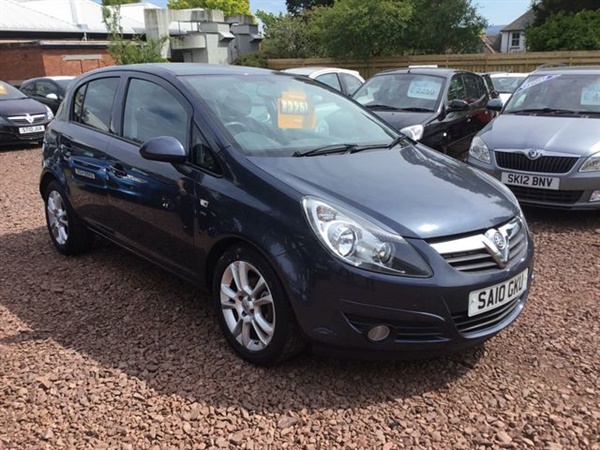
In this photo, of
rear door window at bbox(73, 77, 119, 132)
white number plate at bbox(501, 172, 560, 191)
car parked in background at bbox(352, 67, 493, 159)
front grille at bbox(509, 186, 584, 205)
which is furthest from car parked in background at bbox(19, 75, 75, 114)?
front grille at bbox(509, 186, 584, 205)

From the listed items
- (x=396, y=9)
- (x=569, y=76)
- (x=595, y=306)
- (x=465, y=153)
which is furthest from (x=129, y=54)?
(x=595, y=306)

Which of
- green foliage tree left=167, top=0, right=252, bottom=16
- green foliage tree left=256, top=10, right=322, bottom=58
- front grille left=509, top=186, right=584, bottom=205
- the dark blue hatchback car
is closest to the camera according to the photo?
the dark blue hatchback car

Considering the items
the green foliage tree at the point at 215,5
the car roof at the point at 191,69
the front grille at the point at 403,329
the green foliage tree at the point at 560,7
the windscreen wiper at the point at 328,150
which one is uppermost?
the green foliage tree at the point at 215,5

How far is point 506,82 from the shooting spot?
13.6 meters

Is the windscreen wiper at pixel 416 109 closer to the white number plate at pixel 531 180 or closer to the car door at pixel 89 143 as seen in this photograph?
the white number plate at pixel 531 180

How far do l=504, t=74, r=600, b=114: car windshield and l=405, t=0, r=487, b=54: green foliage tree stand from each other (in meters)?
18.5

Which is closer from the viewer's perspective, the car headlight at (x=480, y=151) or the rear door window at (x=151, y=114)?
the rear door window at (x=151, y=114)

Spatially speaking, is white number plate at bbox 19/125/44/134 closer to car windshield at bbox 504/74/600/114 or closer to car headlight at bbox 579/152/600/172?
A: car windshield at bbox 504/74/600/114

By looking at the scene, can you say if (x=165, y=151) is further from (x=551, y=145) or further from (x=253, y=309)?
(x=551, y=145)

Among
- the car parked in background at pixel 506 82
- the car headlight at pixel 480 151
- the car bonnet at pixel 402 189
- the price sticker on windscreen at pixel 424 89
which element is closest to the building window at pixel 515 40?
the car parked in background at pixel 506 82

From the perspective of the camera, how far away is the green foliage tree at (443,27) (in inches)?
975

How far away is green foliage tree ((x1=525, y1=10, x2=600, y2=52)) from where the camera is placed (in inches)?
837

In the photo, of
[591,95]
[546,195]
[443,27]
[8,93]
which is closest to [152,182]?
[546,195]

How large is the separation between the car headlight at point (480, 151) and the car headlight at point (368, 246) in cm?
383
